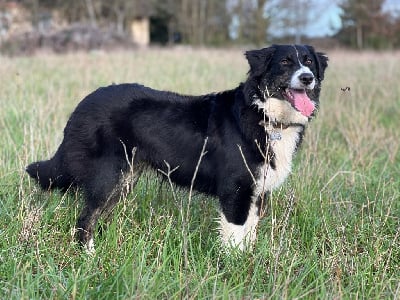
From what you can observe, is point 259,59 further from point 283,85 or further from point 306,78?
point 306,78

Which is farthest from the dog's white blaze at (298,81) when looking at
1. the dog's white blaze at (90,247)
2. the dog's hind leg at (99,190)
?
the dog's white blaze at (90,247)

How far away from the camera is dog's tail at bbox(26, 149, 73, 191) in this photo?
3414mm

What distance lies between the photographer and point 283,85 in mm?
3182

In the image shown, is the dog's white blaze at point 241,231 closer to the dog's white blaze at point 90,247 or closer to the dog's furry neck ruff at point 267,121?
the dog's furry neck ruff at point 267,121

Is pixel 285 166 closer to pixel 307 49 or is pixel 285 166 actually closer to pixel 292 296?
pixel 307 49

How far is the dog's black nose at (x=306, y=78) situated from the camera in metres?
3.06

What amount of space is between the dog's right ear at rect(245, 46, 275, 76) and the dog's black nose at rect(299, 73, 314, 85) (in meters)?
0.29

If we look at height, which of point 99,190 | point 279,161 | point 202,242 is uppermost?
point 279,161

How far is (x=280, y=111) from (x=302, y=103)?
6.2 inches

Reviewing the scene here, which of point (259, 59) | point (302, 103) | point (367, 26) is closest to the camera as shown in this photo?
point (302, 103)

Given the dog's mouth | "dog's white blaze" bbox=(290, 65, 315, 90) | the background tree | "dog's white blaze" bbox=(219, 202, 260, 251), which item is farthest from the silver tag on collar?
the background tree

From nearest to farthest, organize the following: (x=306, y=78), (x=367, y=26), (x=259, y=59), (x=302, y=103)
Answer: (x=306, y=78)
(x=302, y=103)
(x=259, y=59)
(x=367, y=26)

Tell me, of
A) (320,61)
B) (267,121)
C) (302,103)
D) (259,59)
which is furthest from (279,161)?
(320,61)

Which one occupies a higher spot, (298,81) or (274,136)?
(298,81)
